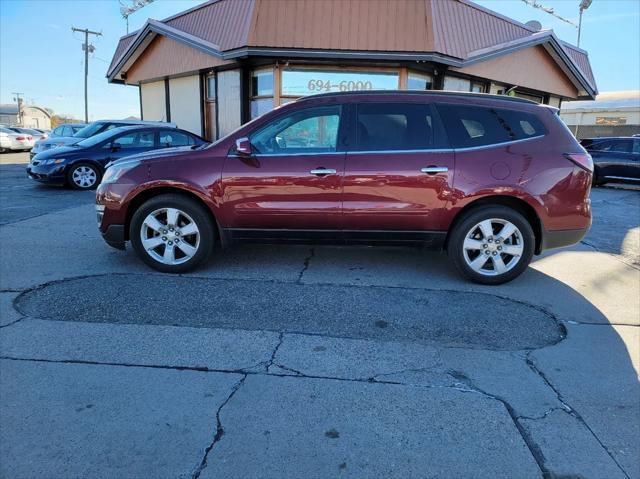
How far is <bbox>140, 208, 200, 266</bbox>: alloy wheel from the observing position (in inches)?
195

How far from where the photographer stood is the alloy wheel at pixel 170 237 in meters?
4.95

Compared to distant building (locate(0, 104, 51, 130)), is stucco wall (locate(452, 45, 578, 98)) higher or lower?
lower

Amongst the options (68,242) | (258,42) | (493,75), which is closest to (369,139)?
(68,242)

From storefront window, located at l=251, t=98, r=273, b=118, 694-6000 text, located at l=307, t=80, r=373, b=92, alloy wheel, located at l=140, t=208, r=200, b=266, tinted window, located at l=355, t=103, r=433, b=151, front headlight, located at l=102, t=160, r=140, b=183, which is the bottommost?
alloy wheel, located at l=140, t=208, r=200, b=266

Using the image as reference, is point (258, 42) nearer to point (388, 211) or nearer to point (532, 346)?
point (388, 211)

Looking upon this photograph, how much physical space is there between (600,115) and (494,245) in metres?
37.2

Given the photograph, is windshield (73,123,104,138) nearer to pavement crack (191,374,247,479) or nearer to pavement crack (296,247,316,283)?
pavement crack (296,247,316,283)

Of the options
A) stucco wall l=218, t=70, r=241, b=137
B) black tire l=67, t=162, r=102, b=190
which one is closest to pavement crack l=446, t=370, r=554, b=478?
black tire l=67, t=162, r=102, b=190

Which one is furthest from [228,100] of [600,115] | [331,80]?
[600,115]

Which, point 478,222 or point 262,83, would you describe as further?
point 262,83

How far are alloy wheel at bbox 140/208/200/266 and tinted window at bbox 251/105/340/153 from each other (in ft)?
3.69

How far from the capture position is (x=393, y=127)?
484cm

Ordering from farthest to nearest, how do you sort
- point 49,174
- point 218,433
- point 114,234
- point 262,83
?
point 262,83, point 49,174, point 114,234, point 218,433

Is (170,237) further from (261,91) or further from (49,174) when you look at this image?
(261,91)
